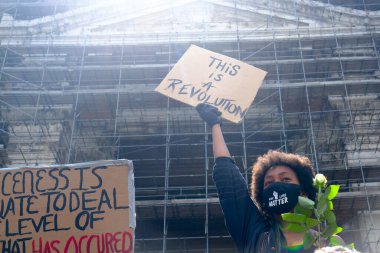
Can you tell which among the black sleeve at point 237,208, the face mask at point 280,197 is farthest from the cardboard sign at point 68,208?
the face mask at point 280,197

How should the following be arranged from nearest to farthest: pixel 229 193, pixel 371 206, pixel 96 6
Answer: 1. pixel 229 193
2. pixel 371 206
3. pixel 96 6

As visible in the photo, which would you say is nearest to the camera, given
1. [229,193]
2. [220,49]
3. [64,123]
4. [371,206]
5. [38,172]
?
[229,193]

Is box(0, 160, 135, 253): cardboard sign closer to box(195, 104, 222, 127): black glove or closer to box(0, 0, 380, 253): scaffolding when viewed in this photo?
box(195, 104, 222, 127): black glove

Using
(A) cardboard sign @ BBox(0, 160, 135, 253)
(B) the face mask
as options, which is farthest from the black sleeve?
(A) cardboard sign @ BBox(0, 160, 135, 253)

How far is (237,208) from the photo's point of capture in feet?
13.3

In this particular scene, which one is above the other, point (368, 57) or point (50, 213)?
point (368, 57)

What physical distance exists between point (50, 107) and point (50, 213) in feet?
26.6

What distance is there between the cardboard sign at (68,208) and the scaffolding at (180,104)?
632 centimetres

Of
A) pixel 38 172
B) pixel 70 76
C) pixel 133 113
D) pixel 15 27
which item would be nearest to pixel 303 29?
pixel 133 113

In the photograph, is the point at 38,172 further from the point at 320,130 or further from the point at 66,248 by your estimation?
the point at 320,130

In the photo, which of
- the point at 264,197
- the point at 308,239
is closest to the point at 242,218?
the point at 264,197

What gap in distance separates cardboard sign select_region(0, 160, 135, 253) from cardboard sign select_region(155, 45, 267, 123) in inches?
42.3

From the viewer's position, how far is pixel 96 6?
15203 millimetres

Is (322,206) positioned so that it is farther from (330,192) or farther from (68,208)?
(68,208)
